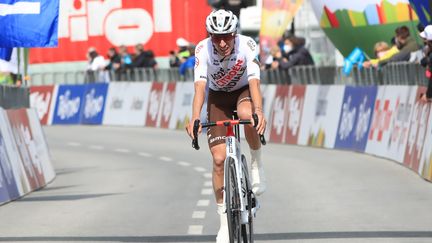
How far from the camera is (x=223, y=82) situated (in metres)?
12.1

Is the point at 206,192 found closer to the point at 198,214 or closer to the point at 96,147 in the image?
the point at 198,214

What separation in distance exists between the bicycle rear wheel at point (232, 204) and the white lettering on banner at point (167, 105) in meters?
26.3

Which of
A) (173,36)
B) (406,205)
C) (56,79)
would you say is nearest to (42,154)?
(406,205)

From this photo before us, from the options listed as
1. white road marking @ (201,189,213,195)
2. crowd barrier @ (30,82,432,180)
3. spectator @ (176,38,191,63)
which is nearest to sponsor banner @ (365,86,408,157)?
crowd barrier @ (30,82,432,180)

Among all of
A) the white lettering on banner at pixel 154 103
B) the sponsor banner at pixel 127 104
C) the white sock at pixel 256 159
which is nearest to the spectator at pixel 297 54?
the white lettering on banner at pixel 154 103

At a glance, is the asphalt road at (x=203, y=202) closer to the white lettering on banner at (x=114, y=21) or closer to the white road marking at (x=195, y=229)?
the white road marking at (x=195, y=229)

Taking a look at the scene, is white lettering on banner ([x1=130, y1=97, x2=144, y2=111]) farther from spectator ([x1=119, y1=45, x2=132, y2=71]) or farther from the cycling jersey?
the cycling jersey

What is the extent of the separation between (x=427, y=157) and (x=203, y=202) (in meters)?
3.90

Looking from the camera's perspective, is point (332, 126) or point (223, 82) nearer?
point (223, 82)

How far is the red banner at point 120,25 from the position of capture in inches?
1928

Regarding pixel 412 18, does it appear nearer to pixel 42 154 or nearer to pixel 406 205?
pixel 42 154

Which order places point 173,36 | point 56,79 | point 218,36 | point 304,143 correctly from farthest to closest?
point 173,36
point 56,79
point 304,143
point 218,36

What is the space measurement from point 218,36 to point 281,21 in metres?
19.4

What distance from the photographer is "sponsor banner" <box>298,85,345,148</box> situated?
90.7 feet
